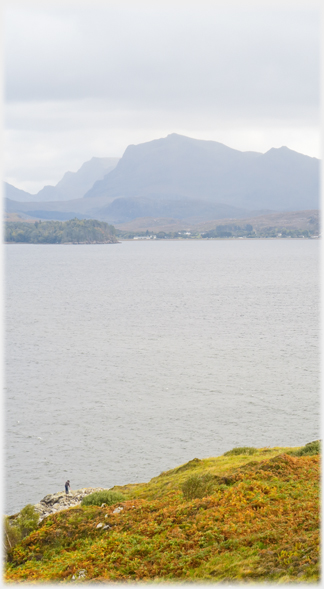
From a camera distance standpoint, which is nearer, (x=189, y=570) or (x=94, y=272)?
(x=189, y=570)

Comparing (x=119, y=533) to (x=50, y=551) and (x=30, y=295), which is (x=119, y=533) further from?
(x=30, y=295)

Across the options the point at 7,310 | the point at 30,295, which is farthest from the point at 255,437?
the point at 30,295

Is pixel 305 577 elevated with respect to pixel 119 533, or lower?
elevated

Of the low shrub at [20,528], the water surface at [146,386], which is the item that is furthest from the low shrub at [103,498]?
the water surface at [146,386]

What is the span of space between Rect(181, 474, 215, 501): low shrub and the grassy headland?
0.04 meters

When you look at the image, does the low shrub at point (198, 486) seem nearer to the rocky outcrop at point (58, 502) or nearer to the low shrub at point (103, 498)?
the low shrub at point (103, 498)

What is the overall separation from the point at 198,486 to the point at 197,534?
4.21 m

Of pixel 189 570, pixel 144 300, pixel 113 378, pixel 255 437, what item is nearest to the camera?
pixel 189 570

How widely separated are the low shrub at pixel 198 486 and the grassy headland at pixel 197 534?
0.12 feet

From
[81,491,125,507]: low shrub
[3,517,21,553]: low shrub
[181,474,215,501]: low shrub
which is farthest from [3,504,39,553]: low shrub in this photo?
[181,474,215,501]: low shrub

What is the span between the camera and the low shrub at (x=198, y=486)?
19.2 meters

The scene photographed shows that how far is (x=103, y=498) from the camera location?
70.6 ft

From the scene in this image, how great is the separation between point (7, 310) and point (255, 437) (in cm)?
7539

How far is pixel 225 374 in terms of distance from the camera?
188 ft
